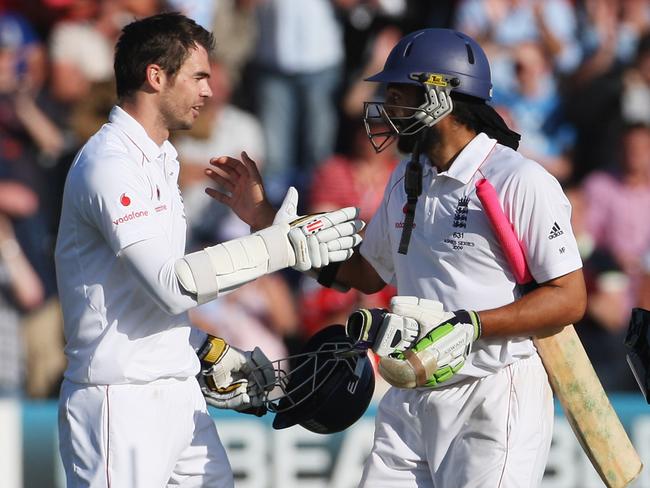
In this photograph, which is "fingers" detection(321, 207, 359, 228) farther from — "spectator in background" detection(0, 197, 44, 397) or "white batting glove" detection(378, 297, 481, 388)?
"spectator in background" detection(0, 197, 44, 397)

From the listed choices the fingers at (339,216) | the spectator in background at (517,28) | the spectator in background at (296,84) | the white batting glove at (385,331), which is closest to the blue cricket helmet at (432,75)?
the fingers at (339,216)

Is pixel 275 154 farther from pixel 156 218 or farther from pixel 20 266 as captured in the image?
pixel 156 218

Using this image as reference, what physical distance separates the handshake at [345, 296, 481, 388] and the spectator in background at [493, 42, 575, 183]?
4265 mm

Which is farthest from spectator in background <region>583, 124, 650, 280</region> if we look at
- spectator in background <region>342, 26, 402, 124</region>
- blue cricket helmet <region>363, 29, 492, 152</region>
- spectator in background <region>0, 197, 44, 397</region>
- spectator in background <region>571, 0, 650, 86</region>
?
blue cricket helmet <region>363, 29, 492, 152</region>

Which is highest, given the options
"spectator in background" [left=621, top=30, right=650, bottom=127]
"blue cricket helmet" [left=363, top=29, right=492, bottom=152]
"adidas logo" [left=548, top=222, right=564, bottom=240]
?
"spectator in background" [left=621, top=30, right=650, bottom=127]

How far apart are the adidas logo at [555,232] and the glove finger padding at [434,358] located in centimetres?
39

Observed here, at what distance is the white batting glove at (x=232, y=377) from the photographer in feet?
14.4

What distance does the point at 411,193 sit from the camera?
166 inches

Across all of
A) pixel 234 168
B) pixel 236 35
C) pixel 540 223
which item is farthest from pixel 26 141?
pixel 540 223

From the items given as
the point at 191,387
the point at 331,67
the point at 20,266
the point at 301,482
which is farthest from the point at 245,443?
the point at 191,387

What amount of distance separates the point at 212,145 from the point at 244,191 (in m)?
3.05

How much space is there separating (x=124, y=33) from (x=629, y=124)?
188 inches

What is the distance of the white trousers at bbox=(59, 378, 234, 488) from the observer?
12.5 ft

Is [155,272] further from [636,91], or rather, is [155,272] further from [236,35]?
[636,91]
